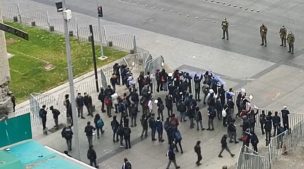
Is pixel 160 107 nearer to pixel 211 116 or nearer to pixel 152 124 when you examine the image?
pixel 152 124

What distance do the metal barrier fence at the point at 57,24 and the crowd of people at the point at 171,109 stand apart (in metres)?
6.12

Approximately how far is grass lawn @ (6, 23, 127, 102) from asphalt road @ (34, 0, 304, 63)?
4.46 metres

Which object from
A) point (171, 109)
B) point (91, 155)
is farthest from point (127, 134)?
point (171, 109)

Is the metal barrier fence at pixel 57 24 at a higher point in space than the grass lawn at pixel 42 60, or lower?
higher

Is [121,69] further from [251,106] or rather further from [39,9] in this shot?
[39,9]

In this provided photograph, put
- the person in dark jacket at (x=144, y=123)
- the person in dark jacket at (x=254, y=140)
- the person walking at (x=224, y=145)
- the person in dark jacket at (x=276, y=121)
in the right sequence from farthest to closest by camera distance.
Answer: the person in dark jacket at (x=144, y=123)
the person in dark jacket at (x=276, y=121)
the person walking at (x=224, y=145)
the person in dark jacket at (x=254, y=140)

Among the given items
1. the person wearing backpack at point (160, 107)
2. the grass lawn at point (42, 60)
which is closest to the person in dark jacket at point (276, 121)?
the person wearing backpack at point (160, 107)

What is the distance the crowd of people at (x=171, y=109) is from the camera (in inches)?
1215

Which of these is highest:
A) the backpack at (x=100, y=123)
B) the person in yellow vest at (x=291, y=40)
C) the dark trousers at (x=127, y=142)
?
the person in yellow vest at (x=291, y=40)

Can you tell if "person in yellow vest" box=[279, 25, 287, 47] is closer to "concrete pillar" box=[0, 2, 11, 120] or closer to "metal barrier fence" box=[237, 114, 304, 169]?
"metal barrier fence" box=[237, 114, 304, 169]

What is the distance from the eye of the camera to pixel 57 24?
4688cm

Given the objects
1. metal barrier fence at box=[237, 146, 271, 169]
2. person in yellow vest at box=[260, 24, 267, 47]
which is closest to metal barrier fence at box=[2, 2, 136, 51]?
person in yellow vest at box=[260, 24, 267, 47]

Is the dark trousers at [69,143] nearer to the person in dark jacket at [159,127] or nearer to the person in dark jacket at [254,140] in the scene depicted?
the person in dark jacket at [159,127]

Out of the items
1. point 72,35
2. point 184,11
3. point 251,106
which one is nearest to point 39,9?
point 72,35
